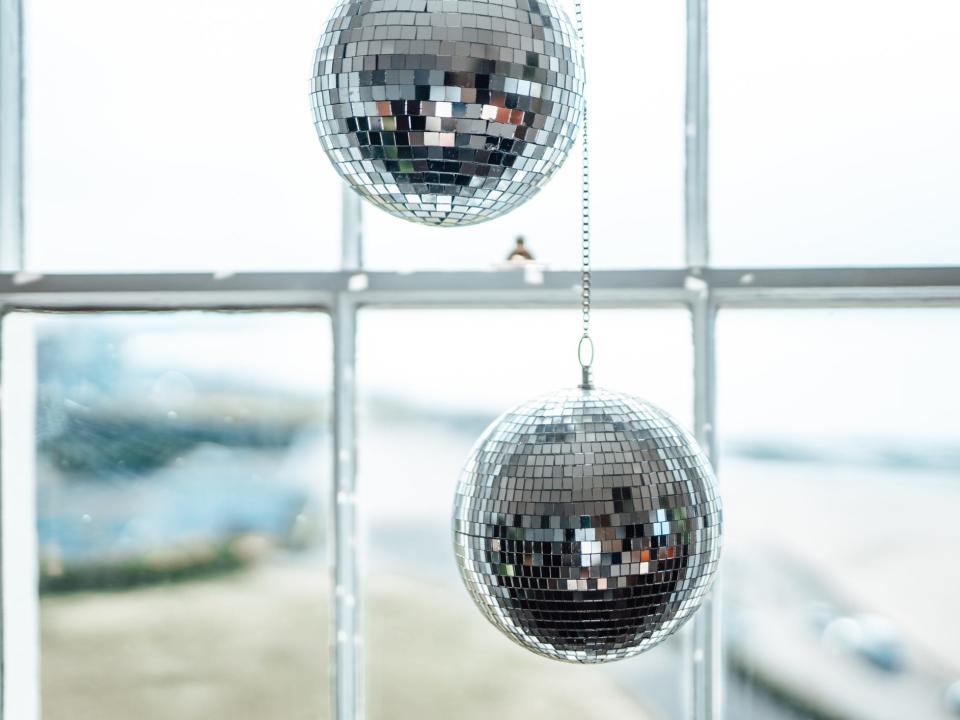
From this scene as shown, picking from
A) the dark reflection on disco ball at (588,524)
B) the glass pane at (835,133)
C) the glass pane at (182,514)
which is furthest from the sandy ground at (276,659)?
the dark reflection on disco ball at (588,524)

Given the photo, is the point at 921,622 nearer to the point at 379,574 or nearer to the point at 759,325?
the point at 759,325

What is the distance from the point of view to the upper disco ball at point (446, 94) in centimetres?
96

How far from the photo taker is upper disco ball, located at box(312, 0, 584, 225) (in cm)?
96

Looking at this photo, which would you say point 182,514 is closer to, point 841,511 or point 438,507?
point 438,507

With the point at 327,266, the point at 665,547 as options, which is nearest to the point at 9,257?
the point at 327,266

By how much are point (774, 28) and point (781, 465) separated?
95 centimetres

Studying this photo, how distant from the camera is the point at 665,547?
102 cm

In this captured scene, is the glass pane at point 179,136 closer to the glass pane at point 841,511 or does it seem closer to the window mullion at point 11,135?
the window mullion at point 11,135

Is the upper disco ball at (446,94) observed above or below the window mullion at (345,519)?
above

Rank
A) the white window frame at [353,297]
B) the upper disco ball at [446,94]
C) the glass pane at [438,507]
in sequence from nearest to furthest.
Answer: the upper disco ball at [446,94]
the white window frame at [353,297]
the glass pane at [438,507]

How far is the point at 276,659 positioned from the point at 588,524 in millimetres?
1595

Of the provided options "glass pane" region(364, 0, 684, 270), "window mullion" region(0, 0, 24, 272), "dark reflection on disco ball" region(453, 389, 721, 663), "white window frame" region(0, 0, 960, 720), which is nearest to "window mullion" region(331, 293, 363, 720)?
"white window frame" region(0, 0, 960, 720)

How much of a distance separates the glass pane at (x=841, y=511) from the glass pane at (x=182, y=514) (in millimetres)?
A: 926

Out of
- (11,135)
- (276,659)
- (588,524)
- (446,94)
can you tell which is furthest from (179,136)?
(588,524)
